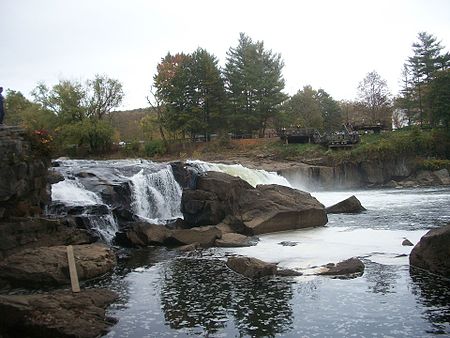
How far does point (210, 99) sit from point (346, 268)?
45.5 m

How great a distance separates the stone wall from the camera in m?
15.7

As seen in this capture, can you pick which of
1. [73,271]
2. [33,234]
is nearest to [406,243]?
[73,271]

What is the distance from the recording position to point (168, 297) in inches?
467

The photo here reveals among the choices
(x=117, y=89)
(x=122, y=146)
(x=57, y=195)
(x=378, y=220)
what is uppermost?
(x=117, y=89)

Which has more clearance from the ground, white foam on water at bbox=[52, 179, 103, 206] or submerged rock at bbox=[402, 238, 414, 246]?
white foam on water at bbox=[52, 179, 103, 206]

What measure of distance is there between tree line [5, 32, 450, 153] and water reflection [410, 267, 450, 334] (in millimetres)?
43976

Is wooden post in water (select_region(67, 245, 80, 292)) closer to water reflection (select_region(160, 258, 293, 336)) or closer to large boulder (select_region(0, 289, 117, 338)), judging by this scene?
large boulder (select_region(0, 289, 117, 338))

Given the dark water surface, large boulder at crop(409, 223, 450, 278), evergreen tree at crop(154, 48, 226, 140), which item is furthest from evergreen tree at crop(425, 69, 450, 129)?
large boulder at crop(409, 223, 450, 278)

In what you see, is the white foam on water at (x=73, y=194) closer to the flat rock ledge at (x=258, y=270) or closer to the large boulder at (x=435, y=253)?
the flat rock ledge at (x=258, y=270)

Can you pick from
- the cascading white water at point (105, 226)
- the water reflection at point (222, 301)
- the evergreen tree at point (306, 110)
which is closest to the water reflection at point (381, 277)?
the water reflection at point (222, 301)

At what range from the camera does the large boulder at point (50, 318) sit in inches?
365

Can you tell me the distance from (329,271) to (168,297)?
4.78m

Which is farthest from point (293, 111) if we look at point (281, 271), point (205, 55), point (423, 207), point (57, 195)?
point (281, 271)

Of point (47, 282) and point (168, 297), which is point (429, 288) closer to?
point (168, 297)
